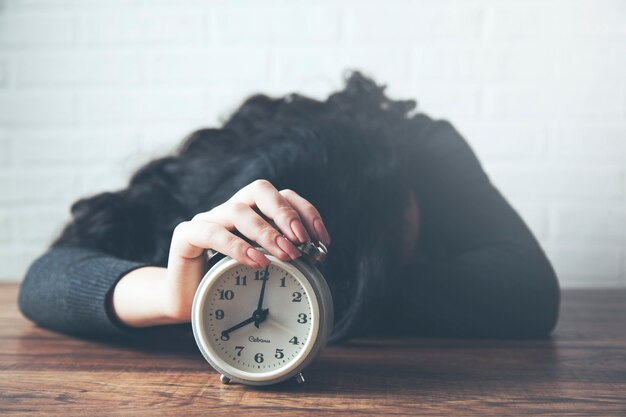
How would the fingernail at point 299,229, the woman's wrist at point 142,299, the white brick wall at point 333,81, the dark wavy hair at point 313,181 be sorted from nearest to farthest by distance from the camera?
the fingernail at point 299,229
the woman's wrist at point 142,299
the dark wavy hair at point 313,181
the white brick wall at point 333,81

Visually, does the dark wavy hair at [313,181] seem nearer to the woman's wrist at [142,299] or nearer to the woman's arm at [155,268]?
the woman's arm at [155,268]

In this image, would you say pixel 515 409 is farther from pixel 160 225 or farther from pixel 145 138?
pixel 145 138

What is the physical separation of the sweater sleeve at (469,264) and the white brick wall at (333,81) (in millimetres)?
500

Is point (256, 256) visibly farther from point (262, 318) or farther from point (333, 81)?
point (333, 81)

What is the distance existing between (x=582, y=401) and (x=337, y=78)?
136cm

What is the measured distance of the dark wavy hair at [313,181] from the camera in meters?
1.21

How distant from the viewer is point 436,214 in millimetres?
1589

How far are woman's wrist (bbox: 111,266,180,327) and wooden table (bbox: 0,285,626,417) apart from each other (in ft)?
0.18

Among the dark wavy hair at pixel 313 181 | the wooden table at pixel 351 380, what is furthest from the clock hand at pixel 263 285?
the dark wavy hair at pixel 313 181

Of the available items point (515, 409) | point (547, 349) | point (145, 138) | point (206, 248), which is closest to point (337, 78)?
point (145, 138)

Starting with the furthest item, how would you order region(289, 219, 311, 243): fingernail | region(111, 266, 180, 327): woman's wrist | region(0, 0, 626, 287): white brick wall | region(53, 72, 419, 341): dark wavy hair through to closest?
region(0, 0, 626, 287): white brick wall, region(53, 72, 419, 341): dark wavy hair, region(111, 266, 180, 327): woman's wrist, region(289, 219, 311, 243): fingernail

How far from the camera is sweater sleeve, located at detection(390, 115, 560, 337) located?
1306 millimetres

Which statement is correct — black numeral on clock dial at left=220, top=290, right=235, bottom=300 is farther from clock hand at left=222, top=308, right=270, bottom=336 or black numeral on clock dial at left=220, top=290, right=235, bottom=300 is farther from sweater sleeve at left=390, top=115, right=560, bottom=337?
sweater sleeve at left=390, top=115, right=560, bottom=337

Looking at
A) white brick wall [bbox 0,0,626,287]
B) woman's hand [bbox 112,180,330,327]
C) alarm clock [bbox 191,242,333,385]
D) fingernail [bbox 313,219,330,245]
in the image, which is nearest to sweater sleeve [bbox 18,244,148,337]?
woman's hand [bbox 112,180,330,327]
